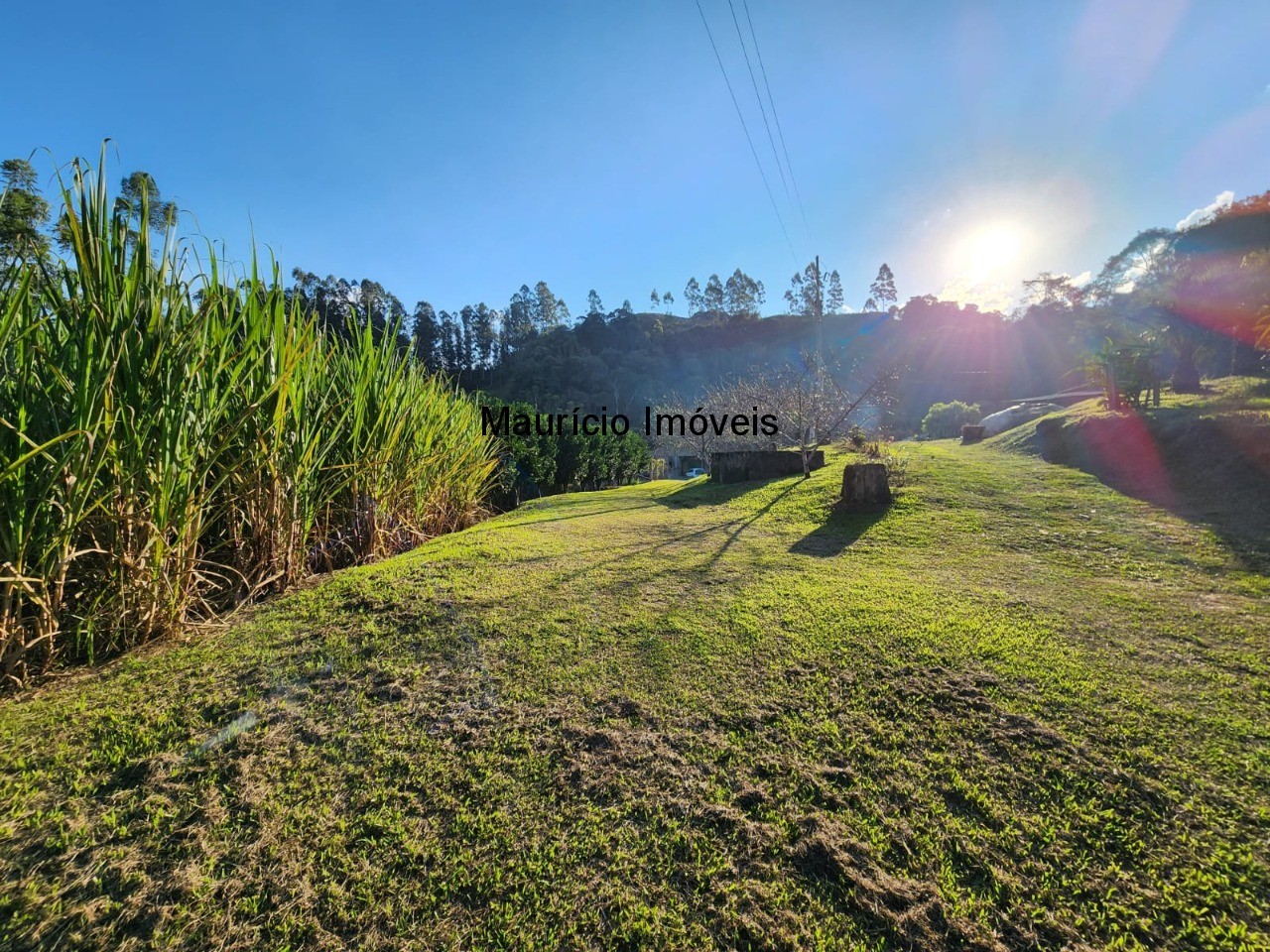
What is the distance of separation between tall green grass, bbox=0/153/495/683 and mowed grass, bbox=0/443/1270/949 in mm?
249

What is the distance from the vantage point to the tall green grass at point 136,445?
1.46 m

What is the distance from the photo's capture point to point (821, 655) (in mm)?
1962

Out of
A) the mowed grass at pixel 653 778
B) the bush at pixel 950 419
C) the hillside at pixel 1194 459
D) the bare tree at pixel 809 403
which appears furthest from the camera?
the bush at pixel 950 419

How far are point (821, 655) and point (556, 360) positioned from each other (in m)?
55.5

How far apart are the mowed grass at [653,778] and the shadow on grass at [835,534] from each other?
4.07 feet

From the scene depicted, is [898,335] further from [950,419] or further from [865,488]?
[865,488]

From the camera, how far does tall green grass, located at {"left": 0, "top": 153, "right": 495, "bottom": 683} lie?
1465 mm

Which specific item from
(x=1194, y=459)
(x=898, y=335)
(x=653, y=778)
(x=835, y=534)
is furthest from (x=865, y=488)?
(x=898, y=335)

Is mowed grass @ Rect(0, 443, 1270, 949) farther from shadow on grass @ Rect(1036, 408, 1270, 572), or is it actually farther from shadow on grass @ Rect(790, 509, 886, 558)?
shadow on grass @ Rect(1036, 408, 1270, 572)

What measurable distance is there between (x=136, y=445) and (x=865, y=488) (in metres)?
5.26

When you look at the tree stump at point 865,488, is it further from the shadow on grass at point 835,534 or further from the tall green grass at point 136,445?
the tall green grass at point 136,445

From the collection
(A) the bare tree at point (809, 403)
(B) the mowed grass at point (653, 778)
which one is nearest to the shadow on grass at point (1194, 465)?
(B) the mowed grass at point (653, 778)

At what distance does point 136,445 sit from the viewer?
1606 millimetres

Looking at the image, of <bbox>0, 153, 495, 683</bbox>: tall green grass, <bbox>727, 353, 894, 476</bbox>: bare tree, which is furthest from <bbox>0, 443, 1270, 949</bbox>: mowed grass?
<bbox>727, 353, 894, 476</bbox>: bare tree
